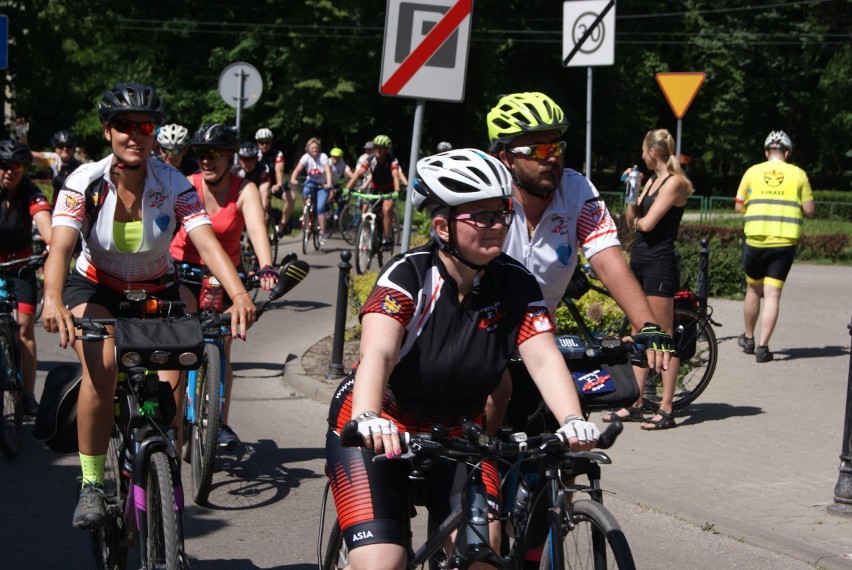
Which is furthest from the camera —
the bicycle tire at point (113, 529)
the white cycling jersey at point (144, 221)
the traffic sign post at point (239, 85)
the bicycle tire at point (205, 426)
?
the traffic sign post at point (239, 85)

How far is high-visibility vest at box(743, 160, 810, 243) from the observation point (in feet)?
37.7

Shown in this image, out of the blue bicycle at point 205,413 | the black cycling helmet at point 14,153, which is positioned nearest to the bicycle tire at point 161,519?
the blue bicycle at point 205,413

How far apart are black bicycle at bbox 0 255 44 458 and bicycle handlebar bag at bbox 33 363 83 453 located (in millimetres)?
2608

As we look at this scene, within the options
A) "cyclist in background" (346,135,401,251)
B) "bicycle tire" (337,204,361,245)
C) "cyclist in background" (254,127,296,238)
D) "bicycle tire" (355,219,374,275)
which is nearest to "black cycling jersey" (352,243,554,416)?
"cyclist in background" (254,127,296,238)

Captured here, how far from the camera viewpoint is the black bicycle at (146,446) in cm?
431

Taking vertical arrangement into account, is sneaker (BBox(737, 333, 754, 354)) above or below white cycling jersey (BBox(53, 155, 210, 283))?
below

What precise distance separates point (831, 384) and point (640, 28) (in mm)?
38372

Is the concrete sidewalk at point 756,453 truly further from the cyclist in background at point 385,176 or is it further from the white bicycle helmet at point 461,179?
the cyclist in background at point 385,176

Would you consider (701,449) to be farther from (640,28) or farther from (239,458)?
(640,28)

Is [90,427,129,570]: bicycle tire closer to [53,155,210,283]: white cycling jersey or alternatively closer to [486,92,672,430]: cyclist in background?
[53,155,210,283]: white cycling jersey

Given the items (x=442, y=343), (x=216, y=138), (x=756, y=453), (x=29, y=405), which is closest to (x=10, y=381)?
(x=29, y=405)

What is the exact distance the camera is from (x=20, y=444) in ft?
26.1

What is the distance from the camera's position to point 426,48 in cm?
810

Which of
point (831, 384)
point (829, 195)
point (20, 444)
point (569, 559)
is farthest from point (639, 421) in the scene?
point (829, 195)
